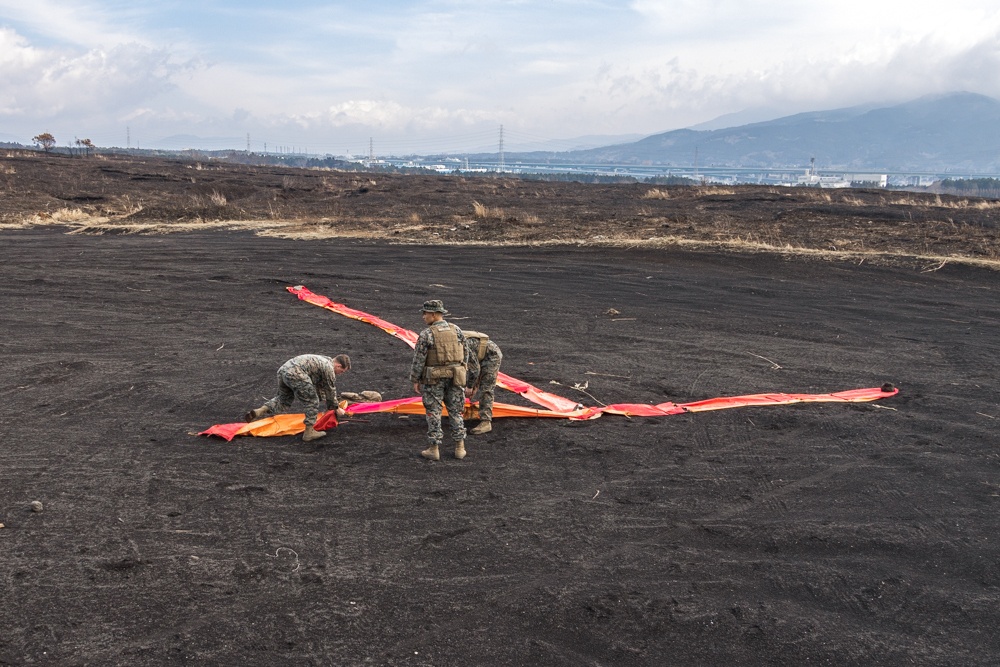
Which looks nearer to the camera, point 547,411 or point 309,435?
point 309,435

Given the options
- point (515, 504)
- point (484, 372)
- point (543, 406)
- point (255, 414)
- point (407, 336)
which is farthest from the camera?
point (407, 336)

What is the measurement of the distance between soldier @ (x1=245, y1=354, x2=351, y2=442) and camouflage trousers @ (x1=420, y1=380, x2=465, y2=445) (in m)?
1.17

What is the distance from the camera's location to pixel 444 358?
312 inches

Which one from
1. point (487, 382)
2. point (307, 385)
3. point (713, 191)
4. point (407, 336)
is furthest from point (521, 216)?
point (307, 385)

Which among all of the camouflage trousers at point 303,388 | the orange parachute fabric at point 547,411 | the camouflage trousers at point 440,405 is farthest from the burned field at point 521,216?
the camouflage trousers at point 303,388

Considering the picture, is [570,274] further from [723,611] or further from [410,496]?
[723,611]

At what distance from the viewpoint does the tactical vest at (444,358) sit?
25.9 ft

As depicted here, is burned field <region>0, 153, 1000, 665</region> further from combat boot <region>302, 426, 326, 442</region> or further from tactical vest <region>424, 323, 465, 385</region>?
tactical vest <region>424, 323, 465, 385</region>

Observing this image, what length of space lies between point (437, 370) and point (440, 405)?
40 centimetres

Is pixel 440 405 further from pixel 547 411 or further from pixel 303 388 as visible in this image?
pixel 547 411

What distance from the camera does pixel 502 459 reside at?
8016 mm

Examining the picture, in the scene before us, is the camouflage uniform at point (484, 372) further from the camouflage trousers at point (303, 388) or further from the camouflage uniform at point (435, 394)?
the camouflage trousers at point (303, 388)

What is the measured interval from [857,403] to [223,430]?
8481 mm

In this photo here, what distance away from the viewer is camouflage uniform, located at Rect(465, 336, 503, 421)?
28.4 feet
